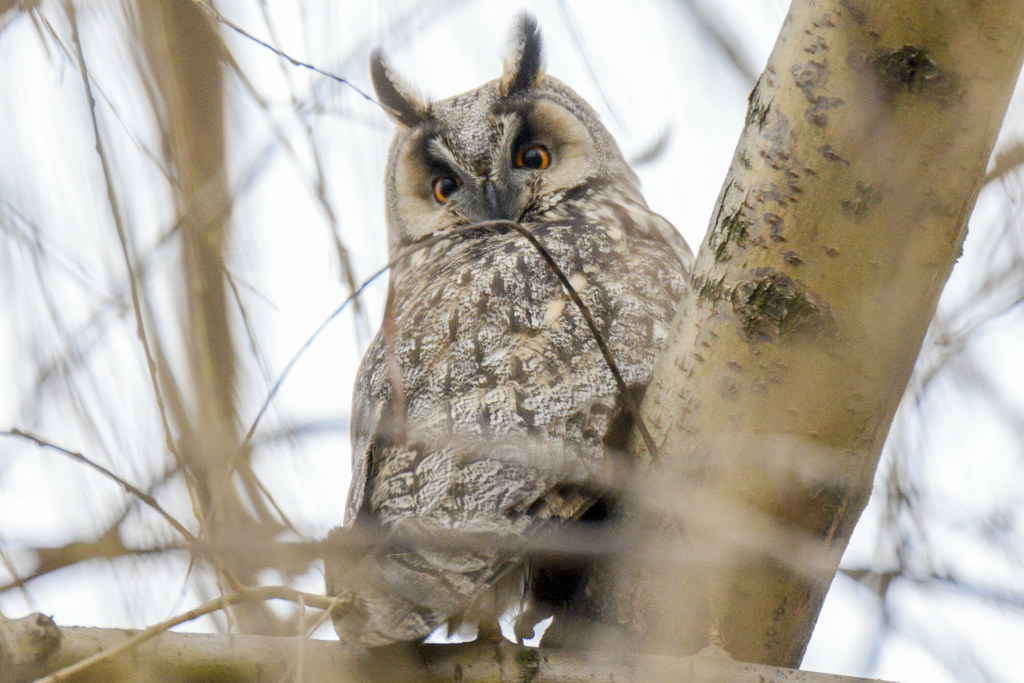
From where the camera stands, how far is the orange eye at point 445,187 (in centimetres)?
259

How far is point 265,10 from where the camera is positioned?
146cm

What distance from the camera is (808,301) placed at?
1178mm

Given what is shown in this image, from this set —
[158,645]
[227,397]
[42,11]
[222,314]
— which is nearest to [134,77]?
[42,11]

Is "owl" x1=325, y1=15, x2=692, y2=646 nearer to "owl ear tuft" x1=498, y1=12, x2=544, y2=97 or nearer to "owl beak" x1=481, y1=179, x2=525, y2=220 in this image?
"owl beak" x1=481, y1=179, x2=525, y2=220

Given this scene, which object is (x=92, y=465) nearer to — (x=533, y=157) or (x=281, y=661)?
(x=281, y=661)

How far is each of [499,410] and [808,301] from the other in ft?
1.75

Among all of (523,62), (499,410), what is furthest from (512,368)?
(523,62)

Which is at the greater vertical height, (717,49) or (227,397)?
(717,49)

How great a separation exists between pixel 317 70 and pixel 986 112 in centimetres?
97

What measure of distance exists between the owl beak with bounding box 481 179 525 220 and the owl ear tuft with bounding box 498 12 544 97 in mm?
380

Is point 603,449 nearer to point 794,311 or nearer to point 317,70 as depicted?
point 794,311

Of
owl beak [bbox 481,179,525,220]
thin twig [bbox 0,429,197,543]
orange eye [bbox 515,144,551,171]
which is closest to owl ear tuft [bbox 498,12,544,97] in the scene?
orange eye [bbox 515,144,551,171]

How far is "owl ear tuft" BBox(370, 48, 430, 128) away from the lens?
2.69 m

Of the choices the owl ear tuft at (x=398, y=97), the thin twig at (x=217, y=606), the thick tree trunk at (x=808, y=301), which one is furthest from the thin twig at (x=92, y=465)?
the owl ear tuft at (x=398, y=97)
